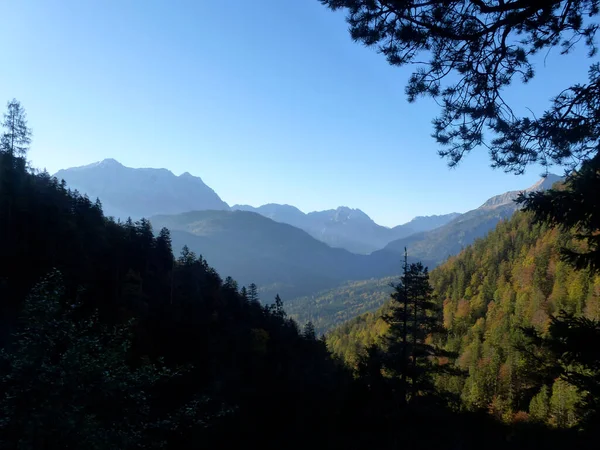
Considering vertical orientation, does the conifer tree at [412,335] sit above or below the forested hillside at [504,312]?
above

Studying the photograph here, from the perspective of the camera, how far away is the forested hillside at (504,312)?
36.5 meters

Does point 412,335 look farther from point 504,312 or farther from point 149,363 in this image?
point 504,312

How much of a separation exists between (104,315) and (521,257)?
375 ft

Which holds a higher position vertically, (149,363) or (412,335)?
(149,363)

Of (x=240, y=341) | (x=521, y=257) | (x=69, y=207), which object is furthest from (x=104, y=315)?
(x=521, y=257)

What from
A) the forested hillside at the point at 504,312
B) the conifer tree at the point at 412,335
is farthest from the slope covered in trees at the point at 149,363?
the forested hillside at the point at 504,312

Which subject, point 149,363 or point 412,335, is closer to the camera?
point 149,363

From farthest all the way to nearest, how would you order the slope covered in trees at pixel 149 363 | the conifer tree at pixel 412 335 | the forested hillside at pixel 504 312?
the forested hillside at pixel 504 312
the conifer tree at pixel 412 335
the slope covered in trees at pixel 149 363

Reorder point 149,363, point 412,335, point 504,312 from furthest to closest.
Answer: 1. point 504,312
2. point 412,335
3. point 149,363

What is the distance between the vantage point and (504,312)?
80.7 m

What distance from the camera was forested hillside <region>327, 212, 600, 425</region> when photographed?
36.5 metres

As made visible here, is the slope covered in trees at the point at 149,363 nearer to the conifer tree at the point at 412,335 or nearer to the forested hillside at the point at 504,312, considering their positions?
the conifer tree at the point at 412,335

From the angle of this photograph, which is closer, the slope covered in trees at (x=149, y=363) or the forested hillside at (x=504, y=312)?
the slope covered in trees at (x=149, y=363)

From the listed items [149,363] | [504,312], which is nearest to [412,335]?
[149,363]
